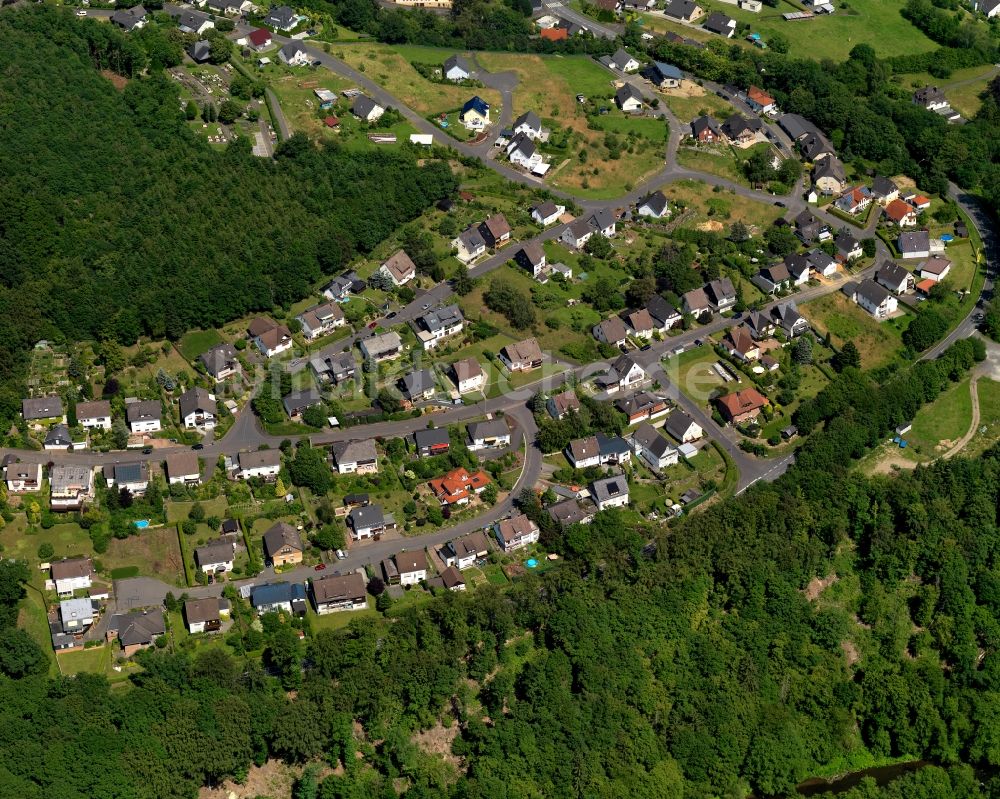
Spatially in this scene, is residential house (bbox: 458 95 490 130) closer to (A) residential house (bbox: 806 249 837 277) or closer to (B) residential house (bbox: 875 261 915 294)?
(A) residential house (bbox: 806 249 837 277)

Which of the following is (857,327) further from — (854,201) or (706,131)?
(706,131)

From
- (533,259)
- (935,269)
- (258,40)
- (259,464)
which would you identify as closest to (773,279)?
(935,269)

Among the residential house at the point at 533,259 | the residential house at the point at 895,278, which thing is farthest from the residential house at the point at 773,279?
the residential house at the point at 533,259

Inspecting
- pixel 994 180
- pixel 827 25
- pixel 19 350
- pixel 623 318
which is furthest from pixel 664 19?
pixel 19 350

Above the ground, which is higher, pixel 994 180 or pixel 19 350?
pixel 994 180

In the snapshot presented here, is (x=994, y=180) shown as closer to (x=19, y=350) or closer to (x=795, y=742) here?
(x=795, y=742)

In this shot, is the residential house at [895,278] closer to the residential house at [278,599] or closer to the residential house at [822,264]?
the residential house at [822,264]
